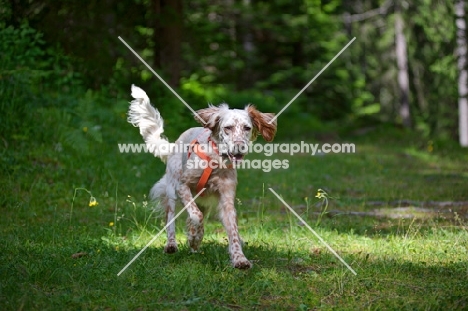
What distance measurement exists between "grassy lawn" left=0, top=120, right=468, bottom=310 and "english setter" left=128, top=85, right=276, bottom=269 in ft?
→ 0.66

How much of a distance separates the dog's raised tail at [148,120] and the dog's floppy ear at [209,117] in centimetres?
105

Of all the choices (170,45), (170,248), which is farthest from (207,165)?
(170,45)

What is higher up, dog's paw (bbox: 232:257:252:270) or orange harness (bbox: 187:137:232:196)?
orange harness (bbox: 187:137:232:196)

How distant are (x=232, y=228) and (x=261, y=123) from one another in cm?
105

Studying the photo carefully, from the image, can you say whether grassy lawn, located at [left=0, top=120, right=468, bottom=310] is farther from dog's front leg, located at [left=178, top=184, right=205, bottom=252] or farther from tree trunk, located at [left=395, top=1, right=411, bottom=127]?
tree trunk, located at [left=395, top=1, right=411, bottom=127]

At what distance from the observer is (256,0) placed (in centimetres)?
1738

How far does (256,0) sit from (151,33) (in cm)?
552

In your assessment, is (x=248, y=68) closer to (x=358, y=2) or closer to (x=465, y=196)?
(x=358, y=2)

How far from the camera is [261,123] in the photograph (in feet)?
17.5

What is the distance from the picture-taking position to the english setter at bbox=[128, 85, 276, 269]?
4.86m

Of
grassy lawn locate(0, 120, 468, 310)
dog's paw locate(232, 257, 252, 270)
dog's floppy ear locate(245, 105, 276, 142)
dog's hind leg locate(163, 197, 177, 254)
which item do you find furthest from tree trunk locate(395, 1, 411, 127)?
dog's paw locate(232, 257, 252, 270)

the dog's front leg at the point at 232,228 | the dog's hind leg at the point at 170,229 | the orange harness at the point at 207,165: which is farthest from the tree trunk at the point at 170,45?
the dog's front leg at the point at 232,228

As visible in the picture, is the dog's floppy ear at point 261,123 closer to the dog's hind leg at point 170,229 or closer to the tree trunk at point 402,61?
the dog's hind leg at point 170,229

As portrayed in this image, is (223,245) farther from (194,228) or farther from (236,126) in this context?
(236,126)
